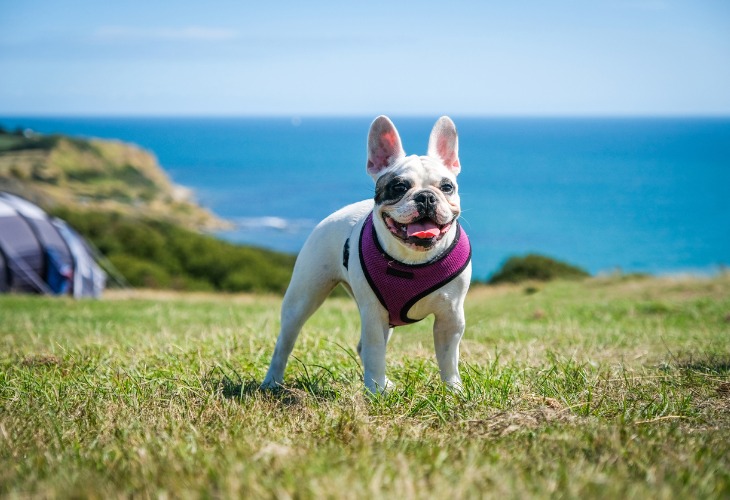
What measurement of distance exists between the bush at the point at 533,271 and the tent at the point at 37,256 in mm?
13510

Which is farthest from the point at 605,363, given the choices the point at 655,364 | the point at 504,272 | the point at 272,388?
the point at 504,272

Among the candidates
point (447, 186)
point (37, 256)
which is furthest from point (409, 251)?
point (37, 256)

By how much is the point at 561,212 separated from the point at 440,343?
106m

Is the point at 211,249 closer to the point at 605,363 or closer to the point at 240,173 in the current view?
the point at 605,363

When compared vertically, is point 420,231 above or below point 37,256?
above

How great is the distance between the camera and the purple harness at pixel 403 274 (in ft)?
13.7

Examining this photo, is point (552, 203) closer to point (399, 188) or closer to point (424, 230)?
point (399, 188)

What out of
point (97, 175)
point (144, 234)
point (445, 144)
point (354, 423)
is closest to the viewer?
point (354, 423)

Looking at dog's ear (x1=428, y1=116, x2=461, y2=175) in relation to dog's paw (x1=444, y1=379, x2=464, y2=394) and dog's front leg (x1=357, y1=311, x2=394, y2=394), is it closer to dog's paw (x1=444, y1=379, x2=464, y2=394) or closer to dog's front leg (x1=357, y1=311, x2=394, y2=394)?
dog's front leg (x1=357, y1=311, x2=394, y2=394)

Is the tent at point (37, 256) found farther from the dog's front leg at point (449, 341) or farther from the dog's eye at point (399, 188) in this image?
the dog's eye at point (399, 188)

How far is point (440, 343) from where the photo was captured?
441 cm

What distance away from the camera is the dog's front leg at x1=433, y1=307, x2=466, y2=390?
4.32 metres

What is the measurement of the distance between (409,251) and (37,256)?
58.4 feet

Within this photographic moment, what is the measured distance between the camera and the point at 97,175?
9819 centimetres
